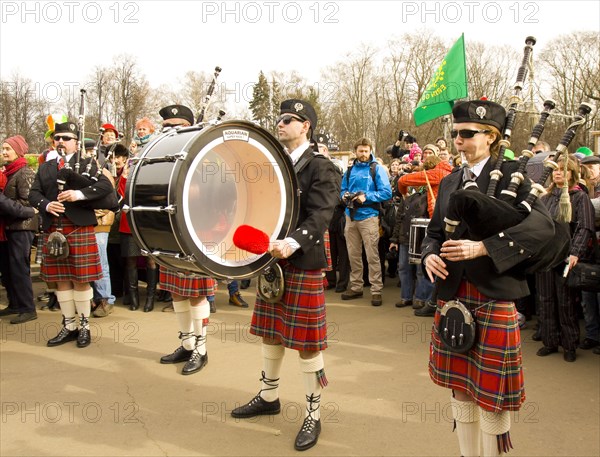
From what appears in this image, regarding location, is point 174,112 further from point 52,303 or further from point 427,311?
point 52,303

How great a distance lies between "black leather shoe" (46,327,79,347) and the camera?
4959 millimetres

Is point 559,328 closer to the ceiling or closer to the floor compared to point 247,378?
closer to the ceiling

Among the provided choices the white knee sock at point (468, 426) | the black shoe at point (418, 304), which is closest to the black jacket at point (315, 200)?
the white knee sock at point (468, 426)

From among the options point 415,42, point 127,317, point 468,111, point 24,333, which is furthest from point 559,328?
point 415,42

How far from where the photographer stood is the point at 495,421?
91.4 inches

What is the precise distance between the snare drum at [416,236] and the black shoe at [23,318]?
13.7ft

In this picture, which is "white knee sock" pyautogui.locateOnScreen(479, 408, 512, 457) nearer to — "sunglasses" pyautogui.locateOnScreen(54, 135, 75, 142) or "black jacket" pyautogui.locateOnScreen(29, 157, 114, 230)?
"black jacket" pyautogui.locateOnScreen(29, 157, 114, 230)

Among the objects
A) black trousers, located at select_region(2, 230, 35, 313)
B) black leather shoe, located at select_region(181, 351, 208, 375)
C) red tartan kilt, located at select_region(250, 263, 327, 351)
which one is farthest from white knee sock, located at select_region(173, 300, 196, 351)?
black trousers, located at select_region(2, 230, 35, 313)

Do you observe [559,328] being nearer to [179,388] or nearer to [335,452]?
[335,452]

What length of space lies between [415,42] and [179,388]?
33.8 meters

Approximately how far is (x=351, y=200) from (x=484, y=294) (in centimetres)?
424

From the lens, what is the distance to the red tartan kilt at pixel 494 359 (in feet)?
7.48

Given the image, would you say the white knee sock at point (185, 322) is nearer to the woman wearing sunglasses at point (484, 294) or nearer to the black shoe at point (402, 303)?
the woman wearing sunglasses at point (484, 294)

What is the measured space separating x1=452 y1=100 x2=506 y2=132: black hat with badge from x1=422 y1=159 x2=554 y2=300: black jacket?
7.0 inches
